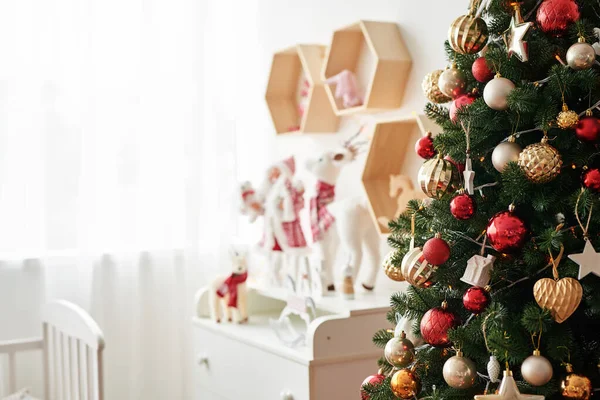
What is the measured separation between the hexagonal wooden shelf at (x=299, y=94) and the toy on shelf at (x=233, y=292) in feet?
1.71

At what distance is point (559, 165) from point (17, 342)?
1.90 meters

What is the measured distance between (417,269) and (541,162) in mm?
278

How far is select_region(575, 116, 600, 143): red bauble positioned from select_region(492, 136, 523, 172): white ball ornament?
3.7 inches

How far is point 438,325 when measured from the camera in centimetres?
121

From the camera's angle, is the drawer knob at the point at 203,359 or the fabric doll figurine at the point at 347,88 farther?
the drawer knob at the point at 203,359

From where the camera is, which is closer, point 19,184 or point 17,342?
point 17,342

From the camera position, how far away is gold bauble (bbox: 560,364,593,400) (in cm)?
106

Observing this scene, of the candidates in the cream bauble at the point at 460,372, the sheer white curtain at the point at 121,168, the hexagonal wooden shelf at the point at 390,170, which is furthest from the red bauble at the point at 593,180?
the sheer white curtain at the point at 121,168

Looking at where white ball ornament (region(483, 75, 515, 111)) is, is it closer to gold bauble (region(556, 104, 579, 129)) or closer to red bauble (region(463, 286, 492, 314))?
gold bauble (region(556, 104, 579, 129))

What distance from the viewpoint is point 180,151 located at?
303 cm

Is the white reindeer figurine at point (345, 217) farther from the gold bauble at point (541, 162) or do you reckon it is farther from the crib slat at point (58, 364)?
the gold bauble at point (541, 162)

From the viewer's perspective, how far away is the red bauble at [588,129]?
3.56 feet

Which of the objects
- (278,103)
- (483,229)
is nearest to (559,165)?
(483,229)

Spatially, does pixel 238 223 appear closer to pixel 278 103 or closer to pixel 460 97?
pixel 278 103
